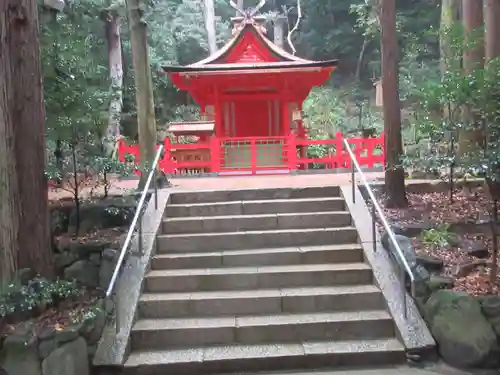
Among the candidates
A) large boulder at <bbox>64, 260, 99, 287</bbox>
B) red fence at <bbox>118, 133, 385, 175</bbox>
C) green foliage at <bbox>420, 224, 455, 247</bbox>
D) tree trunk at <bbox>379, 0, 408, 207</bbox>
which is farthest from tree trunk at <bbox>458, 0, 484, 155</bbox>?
large boulder at <bbox>64, 260, 99, 287</bbox>

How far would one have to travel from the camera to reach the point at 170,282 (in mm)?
5719

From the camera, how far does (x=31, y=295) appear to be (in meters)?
4.86

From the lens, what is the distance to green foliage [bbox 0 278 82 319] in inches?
188

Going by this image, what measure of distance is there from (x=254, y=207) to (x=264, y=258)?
101 centimetres

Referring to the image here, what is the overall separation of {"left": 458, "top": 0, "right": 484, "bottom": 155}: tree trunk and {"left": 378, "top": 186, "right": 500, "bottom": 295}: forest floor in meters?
0.72

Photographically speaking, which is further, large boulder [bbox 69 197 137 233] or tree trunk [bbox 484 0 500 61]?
tree trunk [bbox 484 0 500 61]

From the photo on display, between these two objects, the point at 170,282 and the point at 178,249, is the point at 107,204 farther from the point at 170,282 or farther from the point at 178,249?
the point at 170,282

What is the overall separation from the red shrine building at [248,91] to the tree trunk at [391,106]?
206 inches

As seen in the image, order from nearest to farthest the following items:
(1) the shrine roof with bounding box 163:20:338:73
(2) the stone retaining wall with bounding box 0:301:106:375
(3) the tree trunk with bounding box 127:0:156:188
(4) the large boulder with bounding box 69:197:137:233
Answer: (2) the stone retaining wall with bounding box 0:301:106:375, (4) the large boulder with bounding box 69:197:137:233, (3) the tree trunk with bounding box 127:0:156:188, (1) the shrine roof with bounding box 163:20:338:73

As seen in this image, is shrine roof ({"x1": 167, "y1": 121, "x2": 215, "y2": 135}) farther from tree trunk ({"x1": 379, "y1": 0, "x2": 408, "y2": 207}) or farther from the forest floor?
tree trunk ({"x1": 379, "y1": 0, "x2": 408, "y2": 207})

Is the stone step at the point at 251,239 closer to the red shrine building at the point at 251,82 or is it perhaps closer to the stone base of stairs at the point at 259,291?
the stone base of stairs at the point at 259,291

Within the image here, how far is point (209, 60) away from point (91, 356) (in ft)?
32.4

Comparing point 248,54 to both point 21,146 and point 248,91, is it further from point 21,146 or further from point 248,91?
point 21,146

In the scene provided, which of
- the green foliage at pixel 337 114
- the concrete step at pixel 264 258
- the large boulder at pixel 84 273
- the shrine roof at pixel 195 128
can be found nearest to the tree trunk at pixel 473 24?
the concrete step at pixel 264 258
